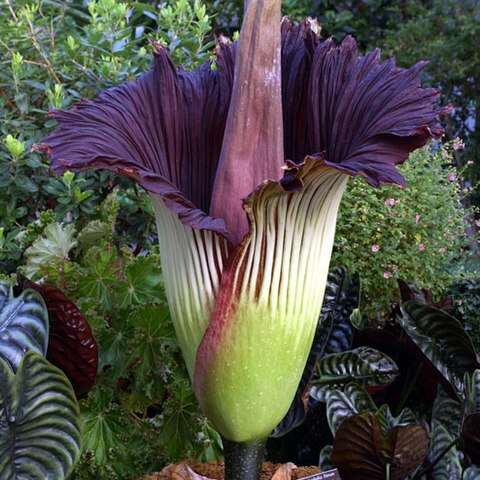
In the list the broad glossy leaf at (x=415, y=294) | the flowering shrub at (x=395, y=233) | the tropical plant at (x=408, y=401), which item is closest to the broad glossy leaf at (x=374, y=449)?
the tropical plant at (x=408, y=401)

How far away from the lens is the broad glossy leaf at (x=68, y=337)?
3.28 feet

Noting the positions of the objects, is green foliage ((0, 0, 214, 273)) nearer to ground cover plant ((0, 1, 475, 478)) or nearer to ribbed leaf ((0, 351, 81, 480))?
ground cover plant ((0, 1, 475, 478))

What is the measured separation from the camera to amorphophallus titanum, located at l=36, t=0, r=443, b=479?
791mm

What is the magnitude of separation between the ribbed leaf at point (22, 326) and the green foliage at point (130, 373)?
293 mm

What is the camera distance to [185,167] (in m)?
1.05

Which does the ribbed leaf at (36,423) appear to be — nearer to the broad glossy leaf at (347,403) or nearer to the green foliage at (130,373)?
the green foliage at (130,373)

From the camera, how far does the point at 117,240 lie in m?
1.85

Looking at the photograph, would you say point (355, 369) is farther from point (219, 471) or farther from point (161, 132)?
point (161, 132)

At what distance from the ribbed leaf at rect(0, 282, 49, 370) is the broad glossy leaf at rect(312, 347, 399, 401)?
0.56 metres

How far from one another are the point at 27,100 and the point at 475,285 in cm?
139

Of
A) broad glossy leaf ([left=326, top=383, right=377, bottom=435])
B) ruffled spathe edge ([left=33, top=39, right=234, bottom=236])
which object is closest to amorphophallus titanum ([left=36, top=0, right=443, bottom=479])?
ruffled spathe edge ([left=33, top=39, right=234, bottom=236])

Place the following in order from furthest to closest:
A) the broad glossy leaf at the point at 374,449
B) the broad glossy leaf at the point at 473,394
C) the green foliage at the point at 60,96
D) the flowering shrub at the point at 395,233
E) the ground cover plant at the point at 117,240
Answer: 1. the flowering shrub at the point at 395,233
2. the green foliage at the point at 60,96
3. the ground cover plant at the point at 117,240
4. the broad glossy leaf at the point at 473,394
5. the broad glossy leaf at the point at 374,449

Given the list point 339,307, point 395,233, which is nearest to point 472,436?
point 339,307

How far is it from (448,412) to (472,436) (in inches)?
6.3
